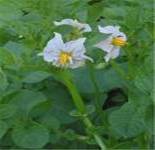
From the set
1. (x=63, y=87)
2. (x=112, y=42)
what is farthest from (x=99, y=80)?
(x=112, y=42)

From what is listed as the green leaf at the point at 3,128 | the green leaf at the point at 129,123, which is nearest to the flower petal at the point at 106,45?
the green leaf at the point at 129,123

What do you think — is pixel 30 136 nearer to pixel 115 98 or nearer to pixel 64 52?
pixel 64 52

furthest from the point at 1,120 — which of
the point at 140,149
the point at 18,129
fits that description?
the point at 140,149

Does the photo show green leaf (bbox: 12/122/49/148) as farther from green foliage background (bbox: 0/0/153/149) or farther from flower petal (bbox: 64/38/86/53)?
flower petal (bbox: 64/38/86/53)

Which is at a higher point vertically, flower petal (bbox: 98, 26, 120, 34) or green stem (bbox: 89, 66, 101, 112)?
flower petal (bbox: 98, 26, 120, 34)

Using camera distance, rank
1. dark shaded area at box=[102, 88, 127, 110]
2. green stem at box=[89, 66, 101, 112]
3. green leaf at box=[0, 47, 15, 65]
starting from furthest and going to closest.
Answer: dark shaded area at box=[102, 88, 127, 110] < green stem at box=[89, 66, 101, 112] < green leaf at box=[0, 47, 15, 65]

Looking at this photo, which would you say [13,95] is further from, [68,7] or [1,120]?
[68,7]

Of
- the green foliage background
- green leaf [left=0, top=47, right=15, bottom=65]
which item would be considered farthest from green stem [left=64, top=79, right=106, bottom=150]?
green leaf [left=0, top=47, right=15, bottom=65]

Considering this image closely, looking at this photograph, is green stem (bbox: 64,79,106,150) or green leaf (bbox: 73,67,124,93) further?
green leaf (bbox: 73,67,124,93)
